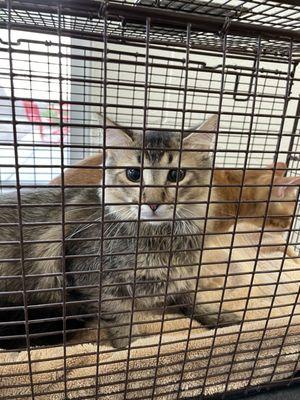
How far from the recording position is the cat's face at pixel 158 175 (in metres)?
0.71

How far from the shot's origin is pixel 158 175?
2.32 ft

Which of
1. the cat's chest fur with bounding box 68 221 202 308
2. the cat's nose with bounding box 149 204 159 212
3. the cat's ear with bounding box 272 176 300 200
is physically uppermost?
the cat's nose with bounding box 149 204 159 212

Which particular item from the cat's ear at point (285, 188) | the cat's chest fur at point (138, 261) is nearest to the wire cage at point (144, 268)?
the cat's chest fur at point (138, 261)

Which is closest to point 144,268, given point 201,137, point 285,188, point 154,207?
point 154,207

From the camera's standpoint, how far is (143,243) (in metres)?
0.86

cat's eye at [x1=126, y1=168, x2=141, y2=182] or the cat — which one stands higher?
cat's eye at [x1=126, y1=168, x2=141, y2=182]

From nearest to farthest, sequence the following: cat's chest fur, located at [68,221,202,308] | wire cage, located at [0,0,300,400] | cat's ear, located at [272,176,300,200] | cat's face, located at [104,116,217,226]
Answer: wire cage, located at [0,0,300,400] < cat's face, located at [104,116,217,226] < cat's chest fur, located at [68,221,202,308] < cat's ear, located at [272,176,300,200]

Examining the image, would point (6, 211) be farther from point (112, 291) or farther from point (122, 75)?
point (122, 75)

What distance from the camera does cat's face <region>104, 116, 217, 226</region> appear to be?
71 cm

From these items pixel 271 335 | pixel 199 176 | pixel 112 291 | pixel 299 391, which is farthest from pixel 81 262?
pixel 299 391

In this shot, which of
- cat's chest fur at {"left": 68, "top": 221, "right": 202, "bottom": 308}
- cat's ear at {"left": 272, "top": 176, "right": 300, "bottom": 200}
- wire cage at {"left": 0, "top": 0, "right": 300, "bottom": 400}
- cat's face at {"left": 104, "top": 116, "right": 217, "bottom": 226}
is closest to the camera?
wire cage at {"left": 0, "top": 0, "right": 300, "bottom": 400}

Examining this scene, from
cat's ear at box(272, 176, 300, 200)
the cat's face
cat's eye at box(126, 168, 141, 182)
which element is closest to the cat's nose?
the cat's face

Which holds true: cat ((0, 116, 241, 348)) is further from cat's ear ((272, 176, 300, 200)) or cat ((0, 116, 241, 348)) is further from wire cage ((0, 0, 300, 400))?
cat's ear ((272, 176, 300, 200))

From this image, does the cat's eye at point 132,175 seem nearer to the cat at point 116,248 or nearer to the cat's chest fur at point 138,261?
the cat at point 116,248
